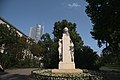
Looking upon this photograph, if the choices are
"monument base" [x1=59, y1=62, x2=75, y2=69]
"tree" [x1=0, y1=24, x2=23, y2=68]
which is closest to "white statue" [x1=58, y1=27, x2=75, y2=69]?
"monument base" [x1=59, y1=62, x2=75, y2=69]

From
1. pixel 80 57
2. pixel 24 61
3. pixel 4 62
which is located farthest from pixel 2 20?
pixel 80 57

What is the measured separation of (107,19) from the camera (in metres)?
22.9

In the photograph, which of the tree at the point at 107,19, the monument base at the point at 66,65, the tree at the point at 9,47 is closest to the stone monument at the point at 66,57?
the monument base at the point at 66,65

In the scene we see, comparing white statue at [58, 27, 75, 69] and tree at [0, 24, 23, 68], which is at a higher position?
tree at [0, 24, 23, 68]

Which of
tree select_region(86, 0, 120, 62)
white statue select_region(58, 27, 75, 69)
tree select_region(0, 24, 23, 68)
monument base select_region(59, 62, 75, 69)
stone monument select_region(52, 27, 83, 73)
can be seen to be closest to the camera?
stone monument select_region(52, 27, 83, 73)

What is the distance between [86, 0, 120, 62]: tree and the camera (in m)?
22.5

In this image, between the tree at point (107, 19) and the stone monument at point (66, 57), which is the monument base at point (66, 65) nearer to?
the stone monument at point (66, 57)

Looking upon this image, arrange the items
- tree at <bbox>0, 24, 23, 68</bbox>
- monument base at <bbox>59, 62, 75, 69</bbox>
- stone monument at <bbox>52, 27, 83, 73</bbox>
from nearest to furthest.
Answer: stone monument at <bbox>52, 27, 83, 73</bbox> < monument base at <bbox>59, 62, 75, 69</bbox> < tree at <bbox>0, 24, 23, 68</bbox>

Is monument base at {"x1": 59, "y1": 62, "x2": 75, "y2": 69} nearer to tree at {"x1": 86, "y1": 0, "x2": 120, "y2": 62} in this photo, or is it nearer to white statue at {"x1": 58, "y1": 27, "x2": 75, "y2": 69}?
white statue at {"x1": 58, "y1": 27, "x2": 75, "y2": 69}

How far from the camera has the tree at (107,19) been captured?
73.7 feet

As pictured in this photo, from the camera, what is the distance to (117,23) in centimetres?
2306

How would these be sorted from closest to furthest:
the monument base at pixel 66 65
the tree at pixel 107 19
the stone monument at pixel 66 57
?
the stone monument at pixel 66 57, the monument base at pixel 66 65, the tree at pixel 107 19

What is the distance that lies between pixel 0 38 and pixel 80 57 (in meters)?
21.5

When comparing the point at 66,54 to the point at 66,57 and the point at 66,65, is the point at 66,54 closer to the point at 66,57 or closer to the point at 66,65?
the point at 66,57
